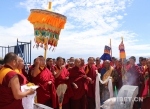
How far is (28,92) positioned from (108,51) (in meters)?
6.46

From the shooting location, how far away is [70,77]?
725cm

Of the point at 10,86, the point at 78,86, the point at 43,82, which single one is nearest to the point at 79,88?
the point at 78,86

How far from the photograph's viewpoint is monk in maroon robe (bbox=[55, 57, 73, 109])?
6684mm

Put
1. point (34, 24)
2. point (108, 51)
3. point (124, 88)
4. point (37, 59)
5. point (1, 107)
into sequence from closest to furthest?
point (1, 107)
point (124, 88)
point (37, 59)
point (34, 24)
point (108, 51)

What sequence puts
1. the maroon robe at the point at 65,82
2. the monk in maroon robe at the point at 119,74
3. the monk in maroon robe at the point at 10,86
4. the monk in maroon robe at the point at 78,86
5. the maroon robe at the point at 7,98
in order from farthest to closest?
the monk in maroon robe at the point at 119,74 → the monk in maroon robe at the point at 78,86 → the maroon robe at the point at 65,82 → the maroon robe at the point at 7,98 → the monk in maroon robe at the point at 10,86

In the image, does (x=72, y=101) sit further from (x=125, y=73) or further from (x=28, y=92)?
(x=28, y=92)

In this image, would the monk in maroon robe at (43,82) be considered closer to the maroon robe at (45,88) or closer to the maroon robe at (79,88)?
the maroon robe at (45,88)

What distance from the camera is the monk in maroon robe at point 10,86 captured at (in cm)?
333

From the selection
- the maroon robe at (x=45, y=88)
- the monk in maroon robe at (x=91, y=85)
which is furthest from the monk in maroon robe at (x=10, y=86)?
the monk in maroon robe at (x=91, y=85)

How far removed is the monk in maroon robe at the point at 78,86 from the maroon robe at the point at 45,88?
1.02 meters

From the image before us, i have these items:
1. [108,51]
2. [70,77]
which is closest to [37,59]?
[70,77]

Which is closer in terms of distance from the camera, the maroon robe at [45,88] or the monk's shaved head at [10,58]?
the monk's shaved head at [10,58]

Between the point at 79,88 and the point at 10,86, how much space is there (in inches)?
157

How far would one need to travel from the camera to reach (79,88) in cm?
720
